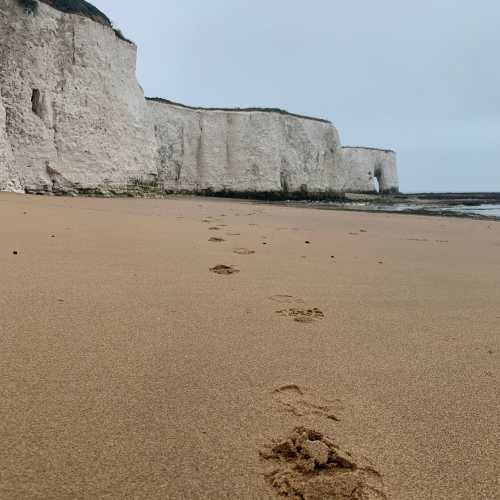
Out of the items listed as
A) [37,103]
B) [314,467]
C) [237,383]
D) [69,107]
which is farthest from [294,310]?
[69,107]

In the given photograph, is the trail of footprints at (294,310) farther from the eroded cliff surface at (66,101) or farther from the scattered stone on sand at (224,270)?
the eroded cliff surface at (66,101)

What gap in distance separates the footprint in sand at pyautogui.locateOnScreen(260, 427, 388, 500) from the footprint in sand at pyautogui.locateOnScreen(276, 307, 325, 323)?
89 centimetres

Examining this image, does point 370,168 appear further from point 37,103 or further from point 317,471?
point 317,471

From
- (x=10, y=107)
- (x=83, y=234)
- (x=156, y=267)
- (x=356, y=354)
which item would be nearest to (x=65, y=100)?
(x=10, y=107)

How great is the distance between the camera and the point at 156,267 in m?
2.75

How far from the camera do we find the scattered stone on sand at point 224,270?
279 centimetres

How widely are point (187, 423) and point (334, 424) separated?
0.39m

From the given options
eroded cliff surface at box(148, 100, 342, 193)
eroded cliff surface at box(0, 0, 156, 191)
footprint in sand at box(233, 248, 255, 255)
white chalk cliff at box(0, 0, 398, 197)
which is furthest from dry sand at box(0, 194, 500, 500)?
eroded cliff surface at box(148, 100, 342, 193)

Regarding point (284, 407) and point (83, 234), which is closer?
point (284, 407)

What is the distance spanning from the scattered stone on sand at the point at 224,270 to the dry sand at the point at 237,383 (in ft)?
0.13

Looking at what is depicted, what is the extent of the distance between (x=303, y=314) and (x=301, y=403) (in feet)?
2.70

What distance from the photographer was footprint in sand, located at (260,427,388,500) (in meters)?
0.90

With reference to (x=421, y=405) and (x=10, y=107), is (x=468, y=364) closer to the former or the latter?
(x=421, y=405)

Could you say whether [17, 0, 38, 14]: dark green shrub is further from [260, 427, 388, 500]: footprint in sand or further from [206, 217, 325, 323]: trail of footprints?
[260, 427, 388, 500]: footprint in sand
